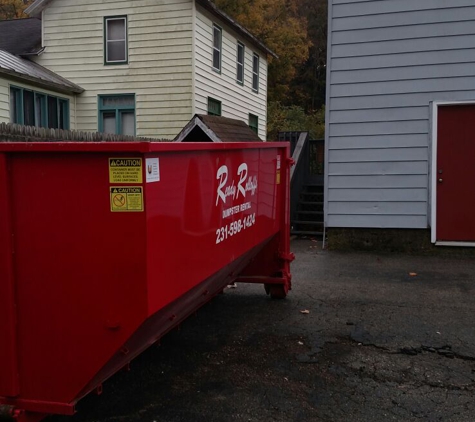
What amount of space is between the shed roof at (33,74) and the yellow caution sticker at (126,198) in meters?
11.8

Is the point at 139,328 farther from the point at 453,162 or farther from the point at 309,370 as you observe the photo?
the point at 453,162

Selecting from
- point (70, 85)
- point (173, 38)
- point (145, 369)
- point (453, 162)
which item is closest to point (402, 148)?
point (453, 162)

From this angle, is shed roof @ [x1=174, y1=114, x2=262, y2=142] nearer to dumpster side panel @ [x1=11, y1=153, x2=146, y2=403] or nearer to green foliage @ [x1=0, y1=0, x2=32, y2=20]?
dumpster side panel @ [x1=11, y1=153, x2=146, y2=403]

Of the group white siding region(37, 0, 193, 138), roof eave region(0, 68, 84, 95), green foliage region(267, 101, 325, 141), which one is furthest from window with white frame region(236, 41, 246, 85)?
green foliage region(267, 101, 325, 141)

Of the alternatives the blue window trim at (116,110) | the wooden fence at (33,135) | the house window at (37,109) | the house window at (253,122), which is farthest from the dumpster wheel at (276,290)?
the house window at (253,122)

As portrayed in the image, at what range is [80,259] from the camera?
8.21 ft

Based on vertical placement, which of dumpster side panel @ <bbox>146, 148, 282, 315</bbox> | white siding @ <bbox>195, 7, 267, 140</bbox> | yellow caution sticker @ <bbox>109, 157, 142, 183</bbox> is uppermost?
white siding @ <bbox>195, 7, 267, 140</bbox>

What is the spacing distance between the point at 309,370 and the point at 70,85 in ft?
44.8

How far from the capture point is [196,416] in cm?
316

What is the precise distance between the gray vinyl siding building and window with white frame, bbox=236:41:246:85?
1080 cm

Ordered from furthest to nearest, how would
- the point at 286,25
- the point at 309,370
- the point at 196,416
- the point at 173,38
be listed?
the point at 286,25 → the point at 173,38 → the point at 309,370 → the point at 196,416

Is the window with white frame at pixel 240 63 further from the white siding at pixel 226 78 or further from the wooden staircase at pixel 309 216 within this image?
the wooden staircase at pixel 309 216

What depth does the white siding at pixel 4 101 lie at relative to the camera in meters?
12.9

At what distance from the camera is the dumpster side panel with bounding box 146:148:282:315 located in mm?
2553
